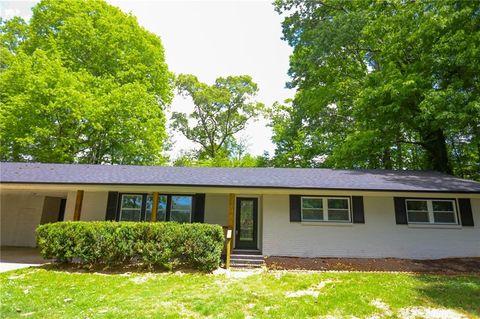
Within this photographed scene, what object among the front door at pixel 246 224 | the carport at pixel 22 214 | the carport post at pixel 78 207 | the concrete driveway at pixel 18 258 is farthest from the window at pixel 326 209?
the carport at pixel 22 214

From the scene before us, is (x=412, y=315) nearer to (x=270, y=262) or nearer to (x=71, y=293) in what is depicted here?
(x=270, y=262)

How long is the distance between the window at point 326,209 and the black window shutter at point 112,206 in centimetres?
777

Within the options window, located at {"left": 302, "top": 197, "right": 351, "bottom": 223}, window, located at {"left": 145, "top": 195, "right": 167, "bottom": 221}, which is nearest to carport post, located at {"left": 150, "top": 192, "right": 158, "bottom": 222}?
window, located at {"left": 145, "top": 195, "right": 167, "bottom": 221}

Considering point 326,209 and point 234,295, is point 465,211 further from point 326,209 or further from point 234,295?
point 234,295

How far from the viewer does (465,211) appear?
36.2 feet

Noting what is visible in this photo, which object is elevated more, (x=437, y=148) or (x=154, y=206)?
(x=437, y=148)

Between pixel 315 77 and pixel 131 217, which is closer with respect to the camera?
pixel 131 217

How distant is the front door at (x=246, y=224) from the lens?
1206 cm

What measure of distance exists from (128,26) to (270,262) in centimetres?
2190

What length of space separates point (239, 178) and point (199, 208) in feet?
6.90

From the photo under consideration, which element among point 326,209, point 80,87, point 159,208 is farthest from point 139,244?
point 80,87

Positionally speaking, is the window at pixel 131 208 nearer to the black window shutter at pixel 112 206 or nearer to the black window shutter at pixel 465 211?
the black window shutter at pixel 112 206

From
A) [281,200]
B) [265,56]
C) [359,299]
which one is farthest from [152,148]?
[359,299]

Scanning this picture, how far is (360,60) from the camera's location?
19938 millimetres
